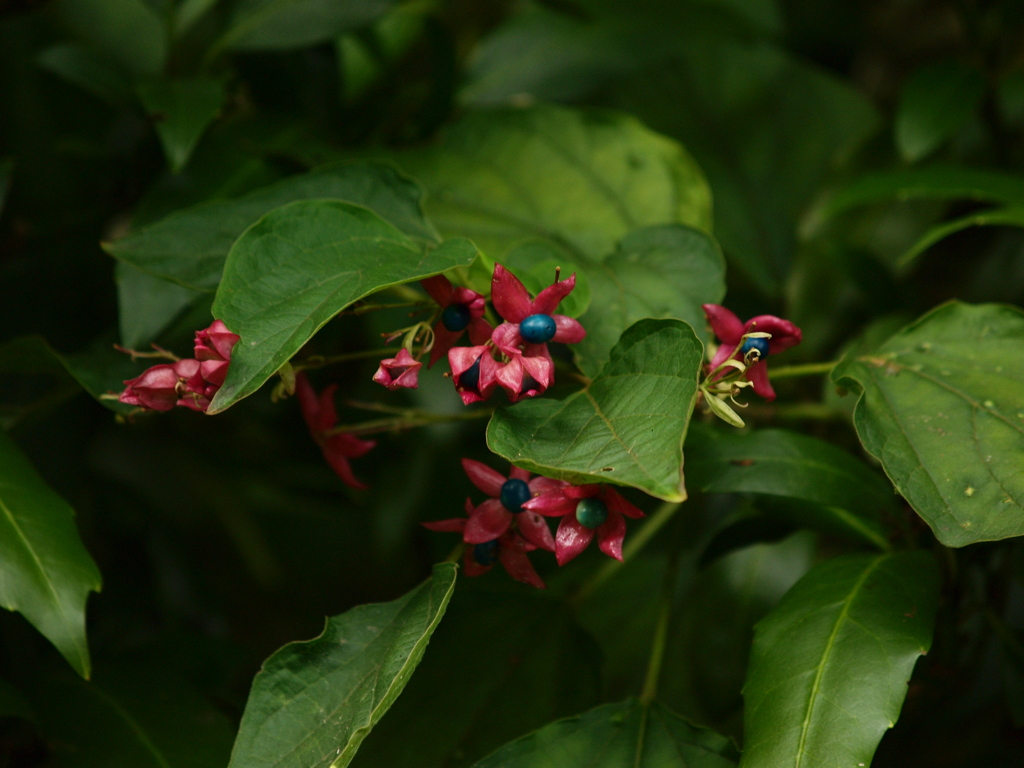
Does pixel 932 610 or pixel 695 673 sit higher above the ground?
pixel 932 610

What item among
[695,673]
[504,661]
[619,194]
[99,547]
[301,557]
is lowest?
[301,557]

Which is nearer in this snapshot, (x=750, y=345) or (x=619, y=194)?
(x=750, y=345)

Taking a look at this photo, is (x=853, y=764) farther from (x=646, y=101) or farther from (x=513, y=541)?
(x=646, y=101)

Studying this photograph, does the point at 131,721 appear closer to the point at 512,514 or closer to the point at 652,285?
the point at 512,514

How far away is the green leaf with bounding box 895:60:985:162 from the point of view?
1.08 meters

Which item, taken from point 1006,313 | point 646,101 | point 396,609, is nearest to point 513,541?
point 396,609

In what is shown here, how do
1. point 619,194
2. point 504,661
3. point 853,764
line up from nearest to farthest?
point 853,764, point 504,661, point 619,194

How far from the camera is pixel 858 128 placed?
128 cm

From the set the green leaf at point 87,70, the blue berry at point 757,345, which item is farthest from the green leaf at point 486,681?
the green leaf at point 87,70

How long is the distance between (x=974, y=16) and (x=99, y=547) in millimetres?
1505

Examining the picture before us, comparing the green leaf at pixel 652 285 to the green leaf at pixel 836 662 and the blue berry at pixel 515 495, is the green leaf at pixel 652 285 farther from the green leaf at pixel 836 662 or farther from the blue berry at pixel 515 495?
the green leaf at pixel 836 662

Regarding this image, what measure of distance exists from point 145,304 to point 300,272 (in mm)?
256

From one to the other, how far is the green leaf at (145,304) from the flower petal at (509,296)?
31 centimetres

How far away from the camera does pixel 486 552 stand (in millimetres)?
655
